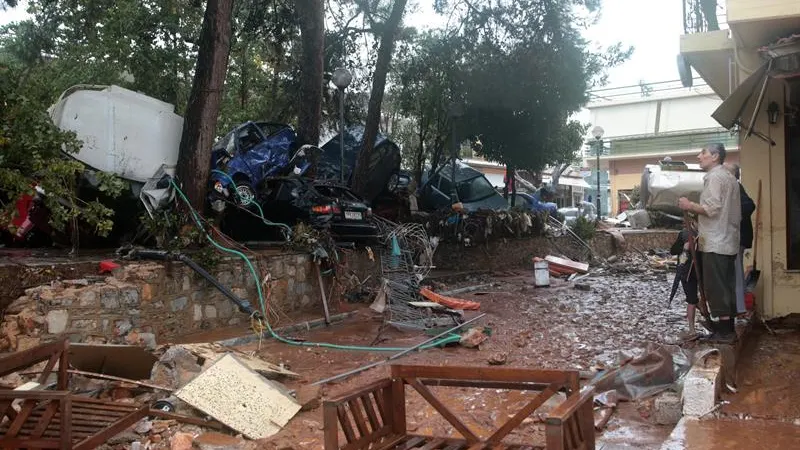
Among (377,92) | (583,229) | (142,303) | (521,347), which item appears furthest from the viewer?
Result: (583,229)

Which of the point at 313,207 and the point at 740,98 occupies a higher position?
A: the point at 740,98

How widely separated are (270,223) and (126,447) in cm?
555

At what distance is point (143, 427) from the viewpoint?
4.78 meters

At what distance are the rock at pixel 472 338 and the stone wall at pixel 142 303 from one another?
315cm

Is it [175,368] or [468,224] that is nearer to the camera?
[175,368]

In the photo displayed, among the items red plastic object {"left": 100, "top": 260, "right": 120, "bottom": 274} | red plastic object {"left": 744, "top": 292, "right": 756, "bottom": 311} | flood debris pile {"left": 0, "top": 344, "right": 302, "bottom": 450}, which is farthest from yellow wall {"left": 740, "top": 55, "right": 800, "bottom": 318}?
red plastic object {"left": 100, "top": 260, "right": 120, "bottom": 274}

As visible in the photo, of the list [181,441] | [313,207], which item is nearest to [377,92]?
[313,207]

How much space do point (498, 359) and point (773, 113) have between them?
4105 mm

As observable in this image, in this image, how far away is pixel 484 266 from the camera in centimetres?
1758

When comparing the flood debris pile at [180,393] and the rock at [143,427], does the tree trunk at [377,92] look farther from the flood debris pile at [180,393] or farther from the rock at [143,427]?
the rock at [143,427]

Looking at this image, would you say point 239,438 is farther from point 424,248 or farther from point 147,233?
point 424,248

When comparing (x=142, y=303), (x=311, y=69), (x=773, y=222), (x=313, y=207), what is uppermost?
(x=311, y=69)

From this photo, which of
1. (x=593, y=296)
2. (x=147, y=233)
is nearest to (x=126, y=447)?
(x=147, y=233)

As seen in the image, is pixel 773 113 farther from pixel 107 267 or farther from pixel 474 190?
pixel 474 190
